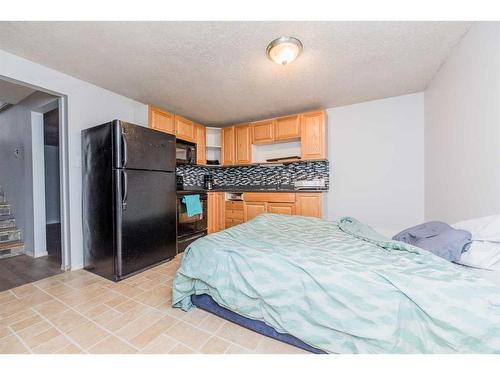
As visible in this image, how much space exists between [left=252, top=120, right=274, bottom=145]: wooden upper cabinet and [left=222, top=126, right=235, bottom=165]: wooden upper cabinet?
1.57 ft

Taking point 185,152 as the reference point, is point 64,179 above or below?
below

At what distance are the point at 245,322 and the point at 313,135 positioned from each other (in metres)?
2.85

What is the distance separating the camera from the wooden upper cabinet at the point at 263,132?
12.2 ft

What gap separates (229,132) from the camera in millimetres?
4125

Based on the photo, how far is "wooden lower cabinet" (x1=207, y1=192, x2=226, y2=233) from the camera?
12.5ft

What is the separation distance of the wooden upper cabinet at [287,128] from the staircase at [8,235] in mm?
4445

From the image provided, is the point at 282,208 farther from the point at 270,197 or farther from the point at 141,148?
the point at 141,148

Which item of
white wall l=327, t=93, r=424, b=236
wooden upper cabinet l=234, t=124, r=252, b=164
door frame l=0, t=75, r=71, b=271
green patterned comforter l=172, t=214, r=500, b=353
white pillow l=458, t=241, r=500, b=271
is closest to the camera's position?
green patterned comforter l=172, t=214, r=500, b=353


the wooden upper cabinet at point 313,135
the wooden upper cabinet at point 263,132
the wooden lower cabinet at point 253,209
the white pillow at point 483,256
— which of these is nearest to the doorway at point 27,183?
the wooden lower cabinet at point 253,209

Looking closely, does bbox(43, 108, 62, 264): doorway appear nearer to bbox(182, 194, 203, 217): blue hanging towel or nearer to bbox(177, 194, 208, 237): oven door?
bbox(177, 194, 208, 237): oven door

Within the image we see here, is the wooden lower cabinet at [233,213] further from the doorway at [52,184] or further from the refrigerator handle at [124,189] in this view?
the doorway at [52,184]

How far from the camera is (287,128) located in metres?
3.57

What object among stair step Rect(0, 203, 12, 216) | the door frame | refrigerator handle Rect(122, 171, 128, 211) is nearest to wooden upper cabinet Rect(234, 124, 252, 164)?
refrigerator handle Rect(122, 171, 128, 211)

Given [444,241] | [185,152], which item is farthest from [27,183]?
[444,241]
